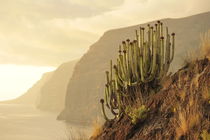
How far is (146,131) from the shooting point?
6.08m

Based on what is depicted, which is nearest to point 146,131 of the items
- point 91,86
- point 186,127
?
point 186,127

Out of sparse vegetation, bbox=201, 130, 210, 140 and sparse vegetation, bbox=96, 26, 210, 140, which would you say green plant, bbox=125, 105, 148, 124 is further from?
sparse vegetation, bbox=201, 130, 210, 140

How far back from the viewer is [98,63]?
17888 centimetres

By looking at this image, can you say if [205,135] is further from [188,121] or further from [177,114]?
[177,114]

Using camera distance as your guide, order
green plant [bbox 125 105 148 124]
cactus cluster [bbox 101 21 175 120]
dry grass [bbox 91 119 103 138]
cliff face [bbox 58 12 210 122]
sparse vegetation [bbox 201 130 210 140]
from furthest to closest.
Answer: cliff face [bbox 58 12 210 122] < dry grass [bbox 91 119 103 138] < cactus cluster [bbox 101 21 175 120] < green plant [bbox 125 105 148 124] < sparse vegetation [bbox 201 130 210 140]

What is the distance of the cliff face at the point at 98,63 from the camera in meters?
145

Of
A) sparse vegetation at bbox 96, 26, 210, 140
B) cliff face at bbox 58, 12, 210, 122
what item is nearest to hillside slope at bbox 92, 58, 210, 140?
sparse vegetation at bbox 96, 26, 210, 140

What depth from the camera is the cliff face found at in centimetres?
14512

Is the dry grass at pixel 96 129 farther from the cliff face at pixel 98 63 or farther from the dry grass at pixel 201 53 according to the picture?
the cliff face at pixel 98 63

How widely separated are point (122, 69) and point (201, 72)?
1.82 m

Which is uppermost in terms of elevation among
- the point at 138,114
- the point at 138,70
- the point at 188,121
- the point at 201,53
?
the point at 201,53

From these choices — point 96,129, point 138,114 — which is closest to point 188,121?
point 138,114

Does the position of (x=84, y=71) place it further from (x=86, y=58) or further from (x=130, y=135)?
(x=130, y=135)

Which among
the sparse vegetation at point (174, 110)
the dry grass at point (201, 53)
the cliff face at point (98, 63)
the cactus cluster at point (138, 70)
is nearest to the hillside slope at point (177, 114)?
the sparse vegetation at point (174, 110)
